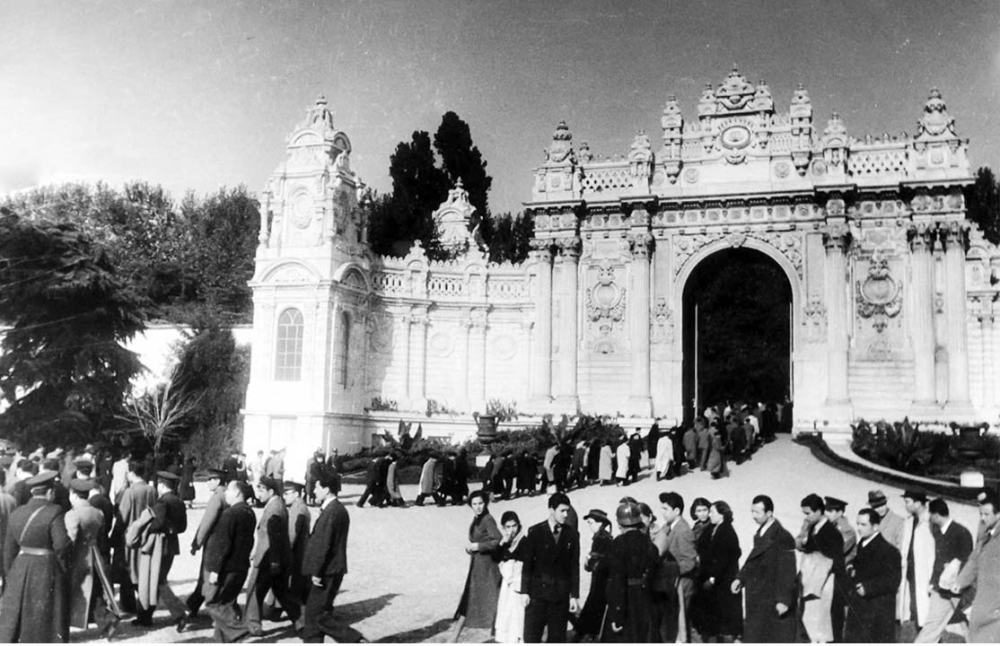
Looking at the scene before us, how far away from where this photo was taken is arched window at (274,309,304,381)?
28609mm

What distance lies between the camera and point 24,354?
24812 mm

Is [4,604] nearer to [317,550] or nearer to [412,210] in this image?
[317,550]

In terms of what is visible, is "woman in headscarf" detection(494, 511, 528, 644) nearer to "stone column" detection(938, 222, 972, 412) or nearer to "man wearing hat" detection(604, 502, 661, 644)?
"man wearing hat" detection(604, 502, 661, 644)

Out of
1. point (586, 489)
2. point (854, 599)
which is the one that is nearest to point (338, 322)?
point (586, 489)

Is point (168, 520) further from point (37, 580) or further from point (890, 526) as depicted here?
point (890, 526)

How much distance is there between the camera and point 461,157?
51125mm

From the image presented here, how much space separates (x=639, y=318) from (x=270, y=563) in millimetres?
20715

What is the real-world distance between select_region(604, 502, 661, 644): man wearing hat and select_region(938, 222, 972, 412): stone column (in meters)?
21.1

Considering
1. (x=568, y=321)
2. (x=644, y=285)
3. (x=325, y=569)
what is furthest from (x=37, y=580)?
(x=644, y=285)

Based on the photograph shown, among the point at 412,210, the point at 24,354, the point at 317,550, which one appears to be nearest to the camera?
the point at 317,550

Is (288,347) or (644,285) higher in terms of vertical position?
(644,285)

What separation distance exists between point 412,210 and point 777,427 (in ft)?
82.6

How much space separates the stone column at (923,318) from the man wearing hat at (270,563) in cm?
2196

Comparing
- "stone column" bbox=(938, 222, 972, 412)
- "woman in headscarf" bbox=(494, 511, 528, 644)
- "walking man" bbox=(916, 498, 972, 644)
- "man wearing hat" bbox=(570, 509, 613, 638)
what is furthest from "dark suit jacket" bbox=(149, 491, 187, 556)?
"stone column" bbox=(938, 222, 972, 412)
